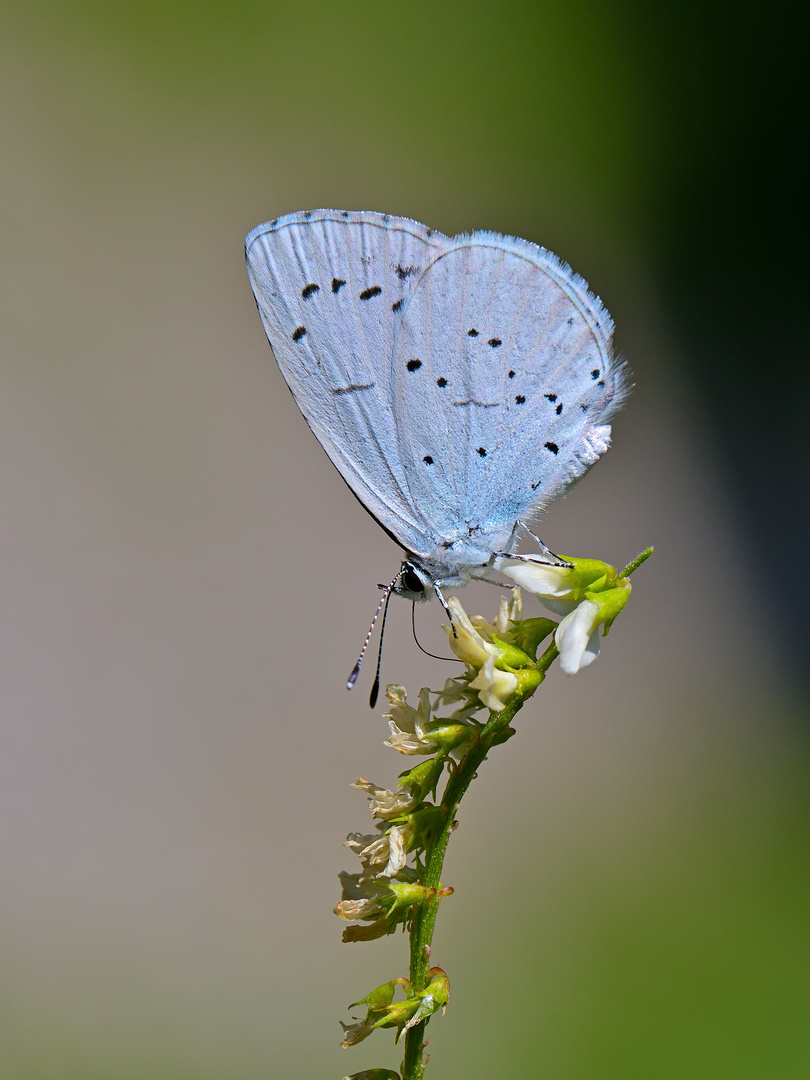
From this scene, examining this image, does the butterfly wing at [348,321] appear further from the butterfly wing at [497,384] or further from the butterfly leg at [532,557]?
the butterfly leg at [532,557]

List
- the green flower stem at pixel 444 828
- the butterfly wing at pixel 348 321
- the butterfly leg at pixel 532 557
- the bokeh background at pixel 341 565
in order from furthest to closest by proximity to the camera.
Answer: the bokeh background at pixel 341 565
the butterfly wing at pixel 348 321
the butterfly leg at pixel 532 557
the green flower stem at pixel 444 828

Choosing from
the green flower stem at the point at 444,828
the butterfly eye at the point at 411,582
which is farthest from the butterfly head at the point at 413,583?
the green flower stem at the point at 444,828

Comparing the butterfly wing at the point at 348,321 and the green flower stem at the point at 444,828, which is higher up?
the butterfly wing at the point at 348,321

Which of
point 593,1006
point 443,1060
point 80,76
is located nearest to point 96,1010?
point 443,1060

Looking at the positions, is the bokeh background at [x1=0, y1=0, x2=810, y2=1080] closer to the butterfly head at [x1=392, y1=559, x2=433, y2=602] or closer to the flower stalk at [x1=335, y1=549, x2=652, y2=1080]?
the butterfly head at [x1=392, y1=559, x2=433, y2=602]

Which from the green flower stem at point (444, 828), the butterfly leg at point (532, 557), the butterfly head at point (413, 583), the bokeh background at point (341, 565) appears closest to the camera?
the green flower stem at point (444, 828)

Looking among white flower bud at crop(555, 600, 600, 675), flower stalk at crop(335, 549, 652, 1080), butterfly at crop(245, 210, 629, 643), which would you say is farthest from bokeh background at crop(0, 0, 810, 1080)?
white flower bud at crop(555, 600, 600, 675)

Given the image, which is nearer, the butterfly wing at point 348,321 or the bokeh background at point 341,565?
the butterfly wing at point 348,321
